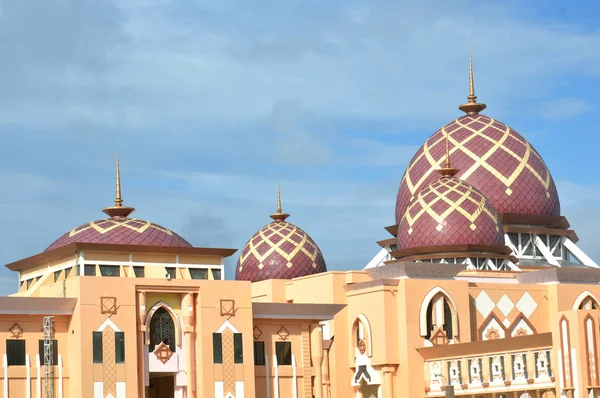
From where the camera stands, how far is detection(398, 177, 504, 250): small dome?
43.2 metres

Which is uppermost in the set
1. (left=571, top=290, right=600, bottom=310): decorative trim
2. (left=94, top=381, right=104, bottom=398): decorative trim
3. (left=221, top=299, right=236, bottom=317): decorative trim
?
(left=571, top=290, right=600, bottom=310): decorative trim

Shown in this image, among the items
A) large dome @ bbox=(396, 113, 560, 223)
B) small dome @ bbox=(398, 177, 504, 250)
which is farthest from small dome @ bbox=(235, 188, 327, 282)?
small dome @ bbox=(398, 177, 504, 250)

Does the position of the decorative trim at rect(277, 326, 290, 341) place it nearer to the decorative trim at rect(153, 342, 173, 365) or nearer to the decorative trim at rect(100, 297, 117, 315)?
the decorative trim at rect(153, 342, 173, 365)

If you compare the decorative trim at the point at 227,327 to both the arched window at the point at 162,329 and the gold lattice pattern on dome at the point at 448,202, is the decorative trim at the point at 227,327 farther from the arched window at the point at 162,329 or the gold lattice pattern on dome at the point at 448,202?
the gold lattice pattern on dome at the point at 448,202

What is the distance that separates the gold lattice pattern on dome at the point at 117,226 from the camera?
3728cm

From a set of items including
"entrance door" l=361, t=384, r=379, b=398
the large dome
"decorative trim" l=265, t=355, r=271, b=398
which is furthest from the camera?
the large dome

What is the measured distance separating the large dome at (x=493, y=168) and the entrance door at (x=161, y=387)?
12.5 metres

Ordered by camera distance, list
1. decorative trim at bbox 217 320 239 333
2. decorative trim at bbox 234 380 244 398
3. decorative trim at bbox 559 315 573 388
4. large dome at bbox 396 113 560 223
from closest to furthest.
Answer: decorative trim at bbox 559 315 573 388 < decorative trim at bbox 234 380 244 398 < decorative trim at bbox 217 320 239 333 < large dome at bbox 396 113 560 223

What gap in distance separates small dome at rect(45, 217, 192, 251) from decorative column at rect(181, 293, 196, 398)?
240cm

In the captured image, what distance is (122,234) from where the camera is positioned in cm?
3694

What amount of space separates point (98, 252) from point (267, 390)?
221 inches

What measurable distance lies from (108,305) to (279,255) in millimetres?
14760

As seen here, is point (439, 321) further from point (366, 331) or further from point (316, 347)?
point (316, 347)

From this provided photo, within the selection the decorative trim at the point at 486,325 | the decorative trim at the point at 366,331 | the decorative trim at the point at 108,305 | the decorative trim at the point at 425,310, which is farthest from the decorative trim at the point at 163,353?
the decorative trim at the point at 486,325
